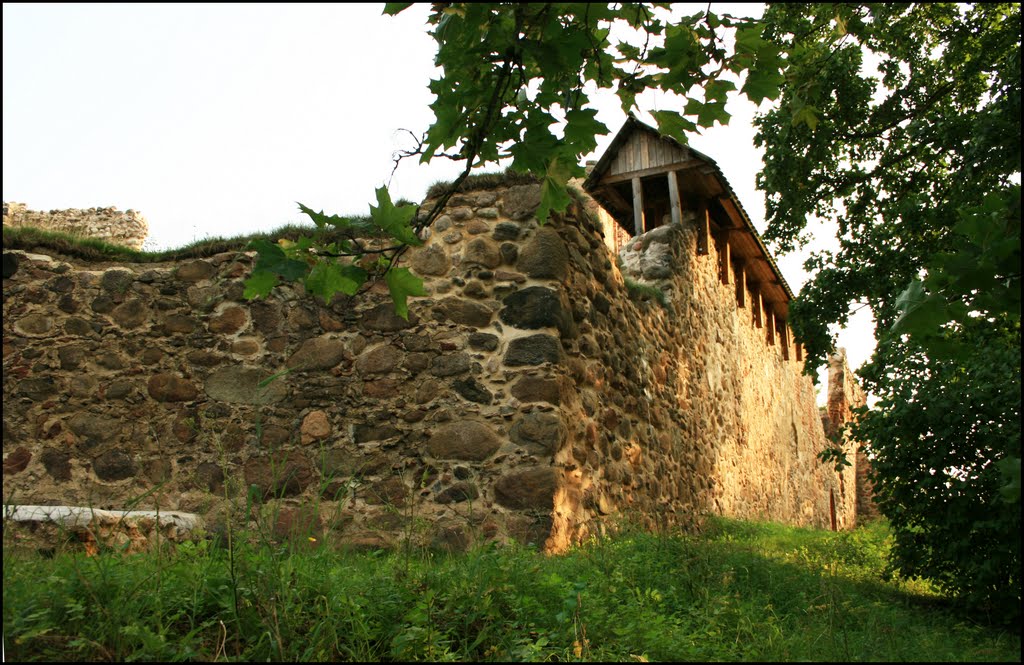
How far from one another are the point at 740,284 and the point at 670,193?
10.7 feet

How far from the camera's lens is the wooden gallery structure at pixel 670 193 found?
10594 mm

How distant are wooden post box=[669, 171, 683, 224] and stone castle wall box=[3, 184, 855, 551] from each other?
4.47 metres

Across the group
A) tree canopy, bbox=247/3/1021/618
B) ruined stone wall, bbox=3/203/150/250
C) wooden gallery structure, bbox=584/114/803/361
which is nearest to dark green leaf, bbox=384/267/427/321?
tree canopy, bbox=247/3/1021/618

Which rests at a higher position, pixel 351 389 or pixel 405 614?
pixel 351 389

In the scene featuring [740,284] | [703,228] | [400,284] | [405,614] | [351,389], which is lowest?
[405,614]

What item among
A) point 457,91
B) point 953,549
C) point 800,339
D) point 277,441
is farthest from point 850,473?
point 457,91

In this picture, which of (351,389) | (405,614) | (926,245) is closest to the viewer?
(405,614)

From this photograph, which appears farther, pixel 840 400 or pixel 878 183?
pixel 840 400

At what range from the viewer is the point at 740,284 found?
13.2 meters

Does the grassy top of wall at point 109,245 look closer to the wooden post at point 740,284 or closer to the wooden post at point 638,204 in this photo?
the wooden post at point 638,204

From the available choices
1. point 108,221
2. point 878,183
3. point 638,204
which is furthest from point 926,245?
point 108,221

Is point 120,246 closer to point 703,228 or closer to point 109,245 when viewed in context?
point 109,245

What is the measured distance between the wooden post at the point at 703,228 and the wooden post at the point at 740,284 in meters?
2.04

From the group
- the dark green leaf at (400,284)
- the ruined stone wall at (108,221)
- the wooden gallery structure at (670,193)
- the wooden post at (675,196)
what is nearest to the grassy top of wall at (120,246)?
the dark green leaf at (400,284)
